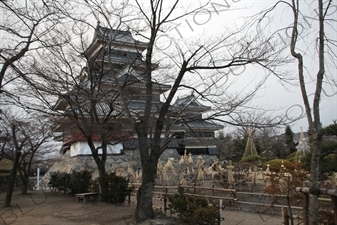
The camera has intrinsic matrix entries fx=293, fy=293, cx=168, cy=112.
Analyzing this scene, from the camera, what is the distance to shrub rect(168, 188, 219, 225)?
6.62 m

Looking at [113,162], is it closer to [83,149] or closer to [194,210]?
[83,149]

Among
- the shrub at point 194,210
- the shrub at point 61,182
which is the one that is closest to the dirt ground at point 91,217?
the shrub at point 194,210

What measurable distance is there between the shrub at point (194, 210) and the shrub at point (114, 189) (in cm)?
353

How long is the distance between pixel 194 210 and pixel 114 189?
493 centimetres

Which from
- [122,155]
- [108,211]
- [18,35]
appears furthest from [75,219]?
[122,155]

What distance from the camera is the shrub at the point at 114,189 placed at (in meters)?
11.1

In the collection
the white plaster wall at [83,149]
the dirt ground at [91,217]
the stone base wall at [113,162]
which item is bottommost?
the dirt ground at [91,217]

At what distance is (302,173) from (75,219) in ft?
20.6

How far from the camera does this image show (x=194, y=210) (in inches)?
276

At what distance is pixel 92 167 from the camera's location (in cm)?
1927

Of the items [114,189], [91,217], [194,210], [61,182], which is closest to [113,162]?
[61,182]

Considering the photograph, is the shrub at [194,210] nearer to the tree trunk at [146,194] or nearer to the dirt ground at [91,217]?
the dirt ground at [91,217]

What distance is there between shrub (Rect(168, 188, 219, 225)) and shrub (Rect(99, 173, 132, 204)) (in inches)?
139

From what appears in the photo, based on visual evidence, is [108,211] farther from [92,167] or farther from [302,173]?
[92,167]
